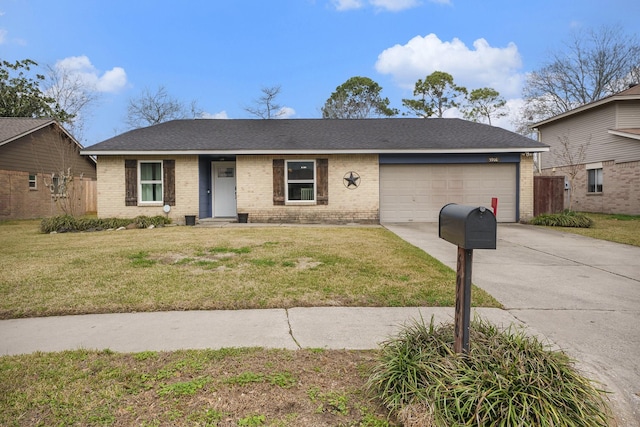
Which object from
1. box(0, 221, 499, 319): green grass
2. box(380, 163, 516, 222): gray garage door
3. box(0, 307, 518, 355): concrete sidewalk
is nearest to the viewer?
box(0, 307, 518, 355): concrete sidewalk

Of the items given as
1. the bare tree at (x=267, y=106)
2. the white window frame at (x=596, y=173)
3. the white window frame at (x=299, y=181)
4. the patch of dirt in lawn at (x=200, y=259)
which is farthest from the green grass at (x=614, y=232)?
the bare tree at (x=267, y=106)

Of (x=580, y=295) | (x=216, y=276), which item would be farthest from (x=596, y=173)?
(x=216, y=276)

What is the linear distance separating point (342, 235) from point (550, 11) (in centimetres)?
1083

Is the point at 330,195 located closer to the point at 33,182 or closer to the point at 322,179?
the point at 322,179

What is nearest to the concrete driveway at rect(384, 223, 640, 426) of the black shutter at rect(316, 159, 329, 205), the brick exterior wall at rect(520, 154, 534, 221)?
the brick exterior wall at rect(520, 154, 534, 221)

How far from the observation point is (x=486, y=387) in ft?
7.61

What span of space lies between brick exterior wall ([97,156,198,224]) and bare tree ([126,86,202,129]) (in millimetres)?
20629

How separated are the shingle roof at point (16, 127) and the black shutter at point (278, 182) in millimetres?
14301

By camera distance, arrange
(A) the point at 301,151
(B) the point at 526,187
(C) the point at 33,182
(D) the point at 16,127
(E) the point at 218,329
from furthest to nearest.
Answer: (C) the point at 33,182, (D) the point at 16,127, (B) the point at 526,187, (A) the point at 301,151, (E) the point at 218,329

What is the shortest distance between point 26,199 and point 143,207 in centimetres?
998

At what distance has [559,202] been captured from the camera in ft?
51.9

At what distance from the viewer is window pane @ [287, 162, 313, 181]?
51.3 ft

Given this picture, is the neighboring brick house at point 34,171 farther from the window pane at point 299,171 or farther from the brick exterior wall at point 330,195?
the window pane at point 299,171

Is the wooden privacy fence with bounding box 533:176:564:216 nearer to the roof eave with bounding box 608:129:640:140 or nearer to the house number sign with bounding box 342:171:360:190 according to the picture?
the roof eave with bounding box 608:129:640:140
